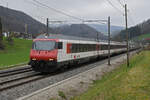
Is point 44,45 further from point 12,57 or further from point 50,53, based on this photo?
point 12,57

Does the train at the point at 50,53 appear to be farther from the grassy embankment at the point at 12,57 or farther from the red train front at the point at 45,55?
the grassy embankment at the point at 12,57

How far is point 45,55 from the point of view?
1697 centimetres

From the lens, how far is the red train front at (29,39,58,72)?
663 inches

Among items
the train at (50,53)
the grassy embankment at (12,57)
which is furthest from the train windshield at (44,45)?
the grassy embankment at (12,57)

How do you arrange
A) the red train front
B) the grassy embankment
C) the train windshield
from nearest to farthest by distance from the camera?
Result: the red train front → the train windshield → the grassy embankment

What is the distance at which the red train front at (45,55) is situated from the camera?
16844mm

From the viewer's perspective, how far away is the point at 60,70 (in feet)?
63.5

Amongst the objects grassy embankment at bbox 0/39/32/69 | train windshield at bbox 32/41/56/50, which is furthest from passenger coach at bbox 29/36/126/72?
grassy embankment at bbox 0/39/32/69

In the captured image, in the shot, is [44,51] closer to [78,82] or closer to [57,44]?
[57,44]

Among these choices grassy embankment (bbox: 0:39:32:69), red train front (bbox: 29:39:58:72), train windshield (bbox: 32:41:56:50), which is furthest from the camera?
grassy embankment (bbox: 0:39:32:69)

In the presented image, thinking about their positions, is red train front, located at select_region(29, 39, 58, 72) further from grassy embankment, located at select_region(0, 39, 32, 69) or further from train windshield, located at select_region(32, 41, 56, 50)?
grassy embankment, located at select_region(0, 39, 32, 69)

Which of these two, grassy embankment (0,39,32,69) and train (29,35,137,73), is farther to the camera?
grassy embankment (0,39,32,69)

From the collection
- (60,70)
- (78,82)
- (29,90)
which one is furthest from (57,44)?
(29,90)

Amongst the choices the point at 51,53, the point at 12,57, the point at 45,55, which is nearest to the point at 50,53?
the point at 51,53
